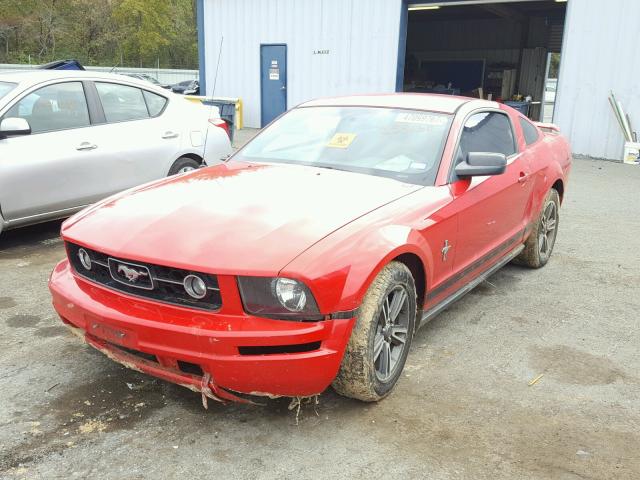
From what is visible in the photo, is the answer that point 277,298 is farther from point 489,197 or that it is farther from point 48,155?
point 48,155

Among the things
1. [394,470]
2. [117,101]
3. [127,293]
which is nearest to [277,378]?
[394,470]

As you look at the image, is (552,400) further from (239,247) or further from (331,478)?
(239,247)

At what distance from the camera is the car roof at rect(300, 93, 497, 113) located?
4.07 metres

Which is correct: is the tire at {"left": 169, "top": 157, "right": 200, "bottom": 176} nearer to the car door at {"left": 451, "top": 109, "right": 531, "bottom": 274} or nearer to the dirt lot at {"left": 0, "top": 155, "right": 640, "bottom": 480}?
the dirt lot at {"left": 0, "top": 155, "right": 640, "bottom": 480}

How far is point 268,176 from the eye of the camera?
11.7 feet

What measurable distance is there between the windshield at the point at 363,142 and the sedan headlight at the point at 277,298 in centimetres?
130

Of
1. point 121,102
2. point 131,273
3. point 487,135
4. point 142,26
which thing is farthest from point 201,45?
point 142,26

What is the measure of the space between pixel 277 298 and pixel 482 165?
1.72 metres

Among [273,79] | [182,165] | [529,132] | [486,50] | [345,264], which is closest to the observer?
[345,264]

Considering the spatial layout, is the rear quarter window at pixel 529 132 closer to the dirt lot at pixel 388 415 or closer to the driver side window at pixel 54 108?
the dirt lot at pixel 388 415

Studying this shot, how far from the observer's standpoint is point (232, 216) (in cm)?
290

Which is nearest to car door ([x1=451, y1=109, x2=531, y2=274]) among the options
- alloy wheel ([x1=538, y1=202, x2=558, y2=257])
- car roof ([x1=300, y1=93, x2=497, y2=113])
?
car roof ([x1=300, y1=93, x2=497, y2=113])

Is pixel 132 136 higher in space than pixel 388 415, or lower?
higher

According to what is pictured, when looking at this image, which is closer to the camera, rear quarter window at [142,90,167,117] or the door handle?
the door handle
